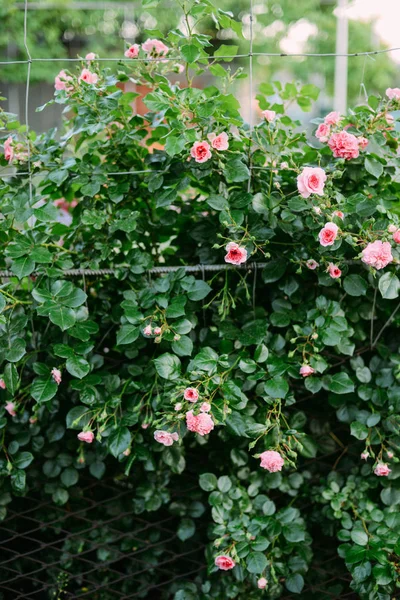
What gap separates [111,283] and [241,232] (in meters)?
0.34

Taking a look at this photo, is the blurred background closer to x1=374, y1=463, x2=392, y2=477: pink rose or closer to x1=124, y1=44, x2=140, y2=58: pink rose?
x1=124, y1=44, x2=140, y2=58: pink rose

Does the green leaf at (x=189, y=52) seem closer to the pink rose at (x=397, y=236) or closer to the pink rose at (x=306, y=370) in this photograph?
the pink rose at (x=397, y=236)

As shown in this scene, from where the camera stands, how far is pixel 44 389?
127 centimetres

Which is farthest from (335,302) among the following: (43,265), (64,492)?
(64,492)

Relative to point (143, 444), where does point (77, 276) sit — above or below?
above

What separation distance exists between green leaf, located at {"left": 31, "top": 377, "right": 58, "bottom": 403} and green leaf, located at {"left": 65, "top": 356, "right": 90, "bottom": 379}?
6cm

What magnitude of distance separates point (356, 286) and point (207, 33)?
1028 centimetres

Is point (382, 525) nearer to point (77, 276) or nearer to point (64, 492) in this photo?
point (64, 492)

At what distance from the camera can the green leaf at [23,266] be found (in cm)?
127

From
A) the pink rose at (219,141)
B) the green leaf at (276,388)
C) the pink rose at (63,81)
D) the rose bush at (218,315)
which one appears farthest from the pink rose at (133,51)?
the green leaf at (276,388)

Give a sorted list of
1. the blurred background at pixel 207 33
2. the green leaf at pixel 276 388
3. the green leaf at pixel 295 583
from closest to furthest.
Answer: the green leaf at pixel 276 388 → the green leaf at pixel 295 583 → the blurred background at pixel 207 33

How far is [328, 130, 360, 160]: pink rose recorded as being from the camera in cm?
131

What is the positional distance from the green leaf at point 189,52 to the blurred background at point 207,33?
8.32 m

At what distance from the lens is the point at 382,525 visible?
1.36 meters
